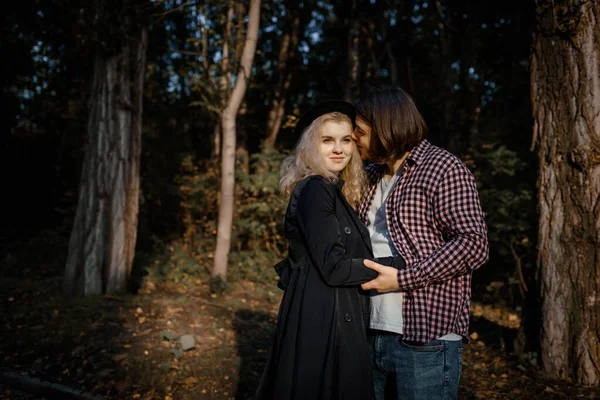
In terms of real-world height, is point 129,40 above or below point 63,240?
above

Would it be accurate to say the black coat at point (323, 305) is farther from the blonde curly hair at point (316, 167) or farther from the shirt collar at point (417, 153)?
the shirt collar at point (417, 153)

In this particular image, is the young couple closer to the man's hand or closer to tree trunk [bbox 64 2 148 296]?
the man's hand

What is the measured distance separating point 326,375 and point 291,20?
12428mm

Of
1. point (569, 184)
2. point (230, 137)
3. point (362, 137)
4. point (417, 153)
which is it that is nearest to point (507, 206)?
point (569, 184)

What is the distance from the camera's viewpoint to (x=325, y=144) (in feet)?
8.48

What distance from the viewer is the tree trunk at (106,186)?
22.5 ft

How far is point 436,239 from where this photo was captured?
2160 mm

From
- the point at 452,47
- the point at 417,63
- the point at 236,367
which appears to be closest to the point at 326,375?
the point at 236,367

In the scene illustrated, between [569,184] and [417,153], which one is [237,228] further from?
[417,153]

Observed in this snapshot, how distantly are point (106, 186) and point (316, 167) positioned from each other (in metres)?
5.31

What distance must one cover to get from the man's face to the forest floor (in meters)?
2.70

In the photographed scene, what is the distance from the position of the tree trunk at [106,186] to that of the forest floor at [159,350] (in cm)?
39

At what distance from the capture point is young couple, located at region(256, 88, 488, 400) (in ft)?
6.77

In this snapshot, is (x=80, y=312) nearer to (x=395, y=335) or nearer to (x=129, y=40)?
(x=129, y=40)
